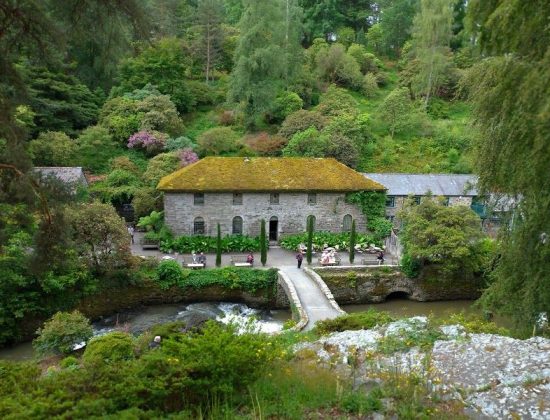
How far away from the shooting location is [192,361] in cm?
702

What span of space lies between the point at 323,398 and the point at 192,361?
7.31 feet

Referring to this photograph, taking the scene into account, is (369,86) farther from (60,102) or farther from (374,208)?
(60,102)

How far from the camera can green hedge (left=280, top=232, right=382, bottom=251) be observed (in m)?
26.7

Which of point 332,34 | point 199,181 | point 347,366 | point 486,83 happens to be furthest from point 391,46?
point 347,366

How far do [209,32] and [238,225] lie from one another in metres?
28.3

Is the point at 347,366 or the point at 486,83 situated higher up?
the point at 486,83

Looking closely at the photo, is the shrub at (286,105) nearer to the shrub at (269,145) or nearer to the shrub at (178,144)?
the shrub at (269,145)

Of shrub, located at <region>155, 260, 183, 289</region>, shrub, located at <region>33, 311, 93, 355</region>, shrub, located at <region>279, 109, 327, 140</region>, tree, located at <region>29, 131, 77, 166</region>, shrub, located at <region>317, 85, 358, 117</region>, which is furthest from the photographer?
shrub, located at <region>317, 85, 358, 117</region>

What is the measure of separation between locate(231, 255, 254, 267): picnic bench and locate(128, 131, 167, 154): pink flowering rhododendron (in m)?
13.4

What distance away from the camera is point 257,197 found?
1062 inches

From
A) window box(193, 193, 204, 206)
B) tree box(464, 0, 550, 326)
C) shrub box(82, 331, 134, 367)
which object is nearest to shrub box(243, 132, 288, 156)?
window box(193, 193, 204, 206)

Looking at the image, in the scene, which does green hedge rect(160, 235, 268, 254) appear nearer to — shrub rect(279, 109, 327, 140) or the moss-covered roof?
the moss-covered roof

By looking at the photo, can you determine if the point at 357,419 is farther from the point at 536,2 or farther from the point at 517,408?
the point at 536,2

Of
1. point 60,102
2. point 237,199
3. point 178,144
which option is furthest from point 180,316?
point 60,102
